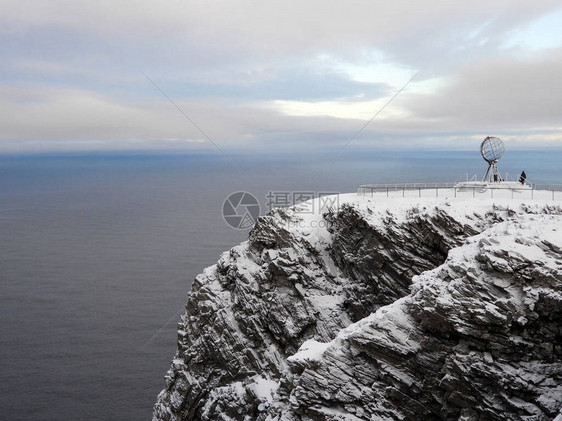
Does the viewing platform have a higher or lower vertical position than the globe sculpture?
lower

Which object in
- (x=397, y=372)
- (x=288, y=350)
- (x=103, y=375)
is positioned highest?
(x=397, y=372)

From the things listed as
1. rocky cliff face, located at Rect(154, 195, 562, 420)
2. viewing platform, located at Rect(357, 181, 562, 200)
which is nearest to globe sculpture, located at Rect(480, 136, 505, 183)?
viewing platform, located at Rect(357, 181, 562, 200)

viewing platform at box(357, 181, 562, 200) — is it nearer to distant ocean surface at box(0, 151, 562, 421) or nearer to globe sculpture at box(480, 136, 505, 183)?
globe sculpture at box(480, 136, 505, 183)

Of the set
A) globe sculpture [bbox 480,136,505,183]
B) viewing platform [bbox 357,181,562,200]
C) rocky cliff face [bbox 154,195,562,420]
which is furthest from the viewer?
globe sculpture [bbox 480,136,505,183]

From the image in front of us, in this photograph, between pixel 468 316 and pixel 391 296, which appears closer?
pixel 468 316

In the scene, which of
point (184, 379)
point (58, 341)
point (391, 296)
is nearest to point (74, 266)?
point (58, 341)

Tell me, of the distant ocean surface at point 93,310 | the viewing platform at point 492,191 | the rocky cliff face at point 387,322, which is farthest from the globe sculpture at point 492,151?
the distant ocean surface at point 93,310

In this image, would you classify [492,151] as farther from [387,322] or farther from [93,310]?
[93,310]

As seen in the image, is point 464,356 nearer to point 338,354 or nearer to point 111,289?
point 338,354
